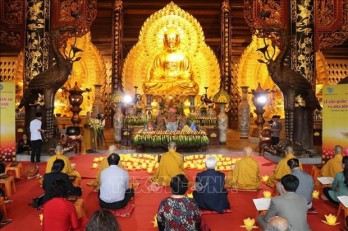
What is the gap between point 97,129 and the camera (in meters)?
11.3

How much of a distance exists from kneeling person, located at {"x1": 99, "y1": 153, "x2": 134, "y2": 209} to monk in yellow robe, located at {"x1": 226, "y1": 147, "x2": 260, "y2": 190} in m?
2.20

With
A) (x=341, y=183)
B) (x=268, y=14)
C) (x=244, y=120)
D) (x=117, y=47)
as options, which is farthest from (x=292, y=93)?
(x=117, y=47)

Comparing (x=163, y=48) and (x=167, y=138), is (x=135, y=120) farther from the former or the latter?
(x=163, y=48)

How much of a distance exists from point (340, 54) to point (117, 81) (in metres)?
9.77

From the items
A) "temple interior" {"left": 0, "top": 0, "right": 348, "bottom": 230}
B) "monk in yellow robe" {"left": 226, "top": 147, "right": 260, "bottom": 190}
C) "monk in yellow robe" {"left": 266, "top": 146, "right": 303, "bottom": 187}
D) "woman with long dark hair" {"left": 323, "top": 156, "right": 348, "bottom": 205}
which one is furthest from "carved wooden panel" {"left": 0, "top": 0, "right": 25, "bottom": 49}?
"woman with long dark hair" {"left": 323, "top": 156, "right": 348, "bottom": 205}

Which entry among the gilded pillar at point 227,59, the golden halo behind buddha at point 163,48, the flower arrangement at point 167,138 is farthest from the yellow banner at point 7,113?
the gilded pillar at point 227,59

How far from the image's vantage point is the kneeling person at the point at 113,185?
5297 millimetres

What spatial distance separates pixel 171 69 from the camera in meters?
16.7

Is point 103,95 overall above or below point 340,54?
below

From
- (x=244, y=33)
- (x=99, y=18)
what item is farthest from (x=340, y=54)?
(x=99, y=18)

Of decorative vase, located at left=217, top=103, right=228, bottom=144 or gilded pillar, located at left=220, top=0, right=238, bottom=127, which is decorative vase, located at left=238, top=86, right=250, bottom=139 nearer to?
gilded pillar, located at left=220, top=0, right=238, bottom=127

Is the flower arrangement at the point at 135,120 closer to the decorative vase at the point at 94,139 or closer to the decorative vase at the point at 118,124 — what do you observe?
the decorative vase at the point at 118,124

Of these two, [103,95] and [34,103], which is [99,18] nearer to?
[103,95]

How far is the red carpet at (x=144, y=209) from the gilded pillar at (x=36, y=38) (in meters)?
3.54
